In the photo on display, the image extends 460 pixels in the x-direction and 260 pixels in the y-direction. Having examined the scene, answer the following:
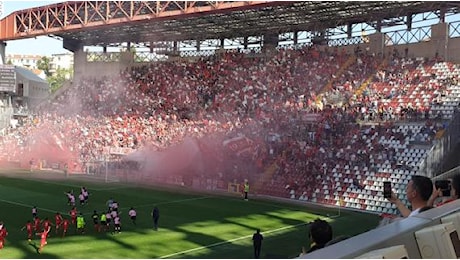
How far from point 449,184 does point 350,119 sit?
983 inches

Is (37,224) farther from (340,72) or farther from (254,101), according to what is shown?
(340,72)

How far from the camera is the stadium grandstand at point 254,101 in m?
28.1

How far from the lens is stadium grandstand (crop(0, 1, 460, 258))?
92.1 ft

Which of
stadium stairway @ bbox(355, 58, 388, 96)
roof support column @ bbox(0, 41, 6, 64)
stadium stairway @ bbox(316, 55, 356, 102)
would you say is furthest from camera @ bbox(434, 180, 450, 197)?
roof support column @ bbox(0, 41, 6, 64)

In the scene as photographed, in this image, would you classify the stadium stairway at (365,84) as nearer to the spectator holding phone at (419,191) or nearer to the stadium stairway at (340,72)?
the stadium stairway at (340,72)

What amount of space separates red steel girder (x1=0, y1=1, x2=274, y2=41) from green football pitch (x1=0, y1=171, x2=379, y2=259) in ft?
40.0

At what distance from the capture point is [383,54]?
122ft

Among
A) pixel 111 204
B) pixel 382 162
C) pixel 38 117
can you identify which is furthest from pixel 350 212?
pixel 38 117

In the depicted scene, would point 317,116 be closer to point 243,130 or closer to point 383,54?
point 243,130

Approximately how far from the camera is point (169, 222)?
67.8 feet

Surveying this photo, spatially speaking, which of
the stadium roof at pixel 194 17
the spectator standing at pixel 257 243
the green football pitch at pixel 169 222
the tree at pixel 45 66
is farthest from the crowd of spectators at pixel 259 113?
the tree at pixel 45 66

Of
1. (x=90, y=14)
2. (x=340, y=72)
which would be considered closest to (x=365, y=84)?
(x=340, y=72)

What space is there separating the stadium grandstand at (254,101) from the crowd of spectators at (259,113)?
10 centimetres

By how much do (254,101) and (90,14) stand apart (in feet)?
48.6
